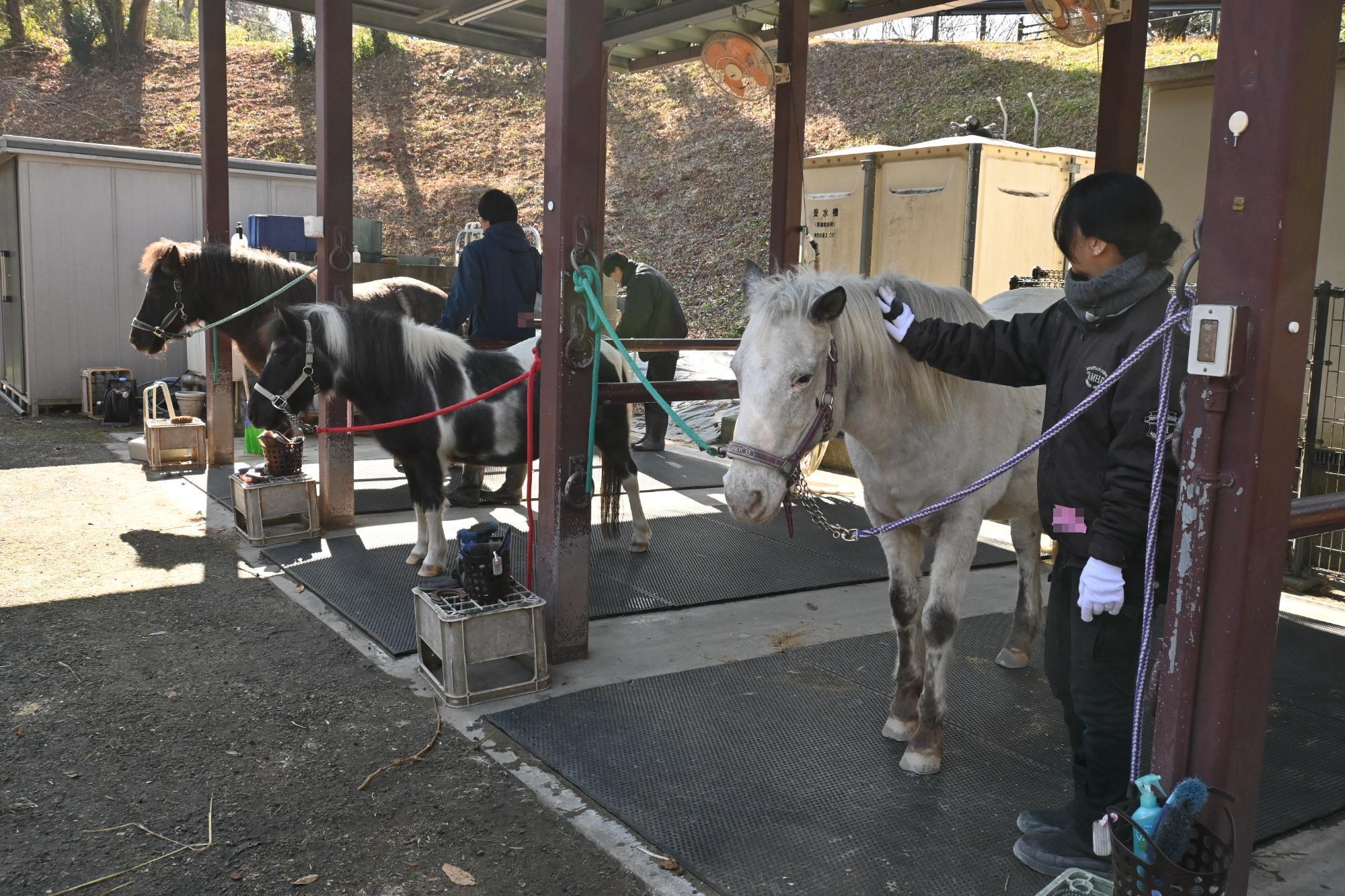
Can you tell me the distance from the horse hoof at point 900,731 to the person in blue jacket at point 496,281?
138 inches

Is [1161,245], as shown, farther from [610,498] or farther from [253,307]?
[253,307]

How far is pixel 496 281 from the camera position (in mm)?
5957

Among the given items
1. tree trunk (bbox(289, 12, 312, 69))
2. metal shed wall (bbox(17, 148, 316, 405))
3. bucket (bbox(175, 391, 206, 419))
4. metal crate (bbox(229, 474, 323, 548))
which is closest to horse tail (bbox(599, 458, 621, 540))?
metal crate (bbox(229, 474, 323, 548))

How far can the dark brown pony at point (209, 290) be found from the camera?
6801 mm

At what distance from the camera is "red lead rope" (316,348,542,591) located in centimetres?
400

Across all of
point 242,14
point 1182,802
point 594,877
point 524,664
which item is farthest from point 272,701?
point 242,14

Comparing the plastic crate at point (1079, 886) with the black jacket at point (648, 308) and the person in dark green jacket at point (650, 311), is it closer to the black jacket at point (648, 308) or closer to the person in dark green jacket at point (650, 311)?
the person in dark green jacket at point (650, 311)

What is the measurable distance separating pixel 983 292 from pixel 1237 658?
6718mm

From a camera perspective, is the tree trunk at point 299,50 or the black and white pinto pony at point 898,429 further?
the tree trunk at point 299,50

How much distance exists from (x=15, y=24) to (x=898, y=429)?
31012 mm

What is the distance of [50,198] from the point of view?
946 centimetres

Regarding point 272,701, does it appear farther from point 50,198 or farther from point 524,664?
point 50,198

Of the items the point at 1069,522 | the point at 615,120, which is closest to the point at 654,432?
the point at 1069,522

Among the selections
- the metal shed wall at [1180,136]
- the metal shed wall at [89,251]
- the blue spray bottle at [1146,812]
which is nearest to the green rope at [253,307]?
the metal shed wall at [89,251]
